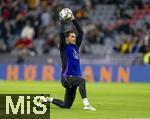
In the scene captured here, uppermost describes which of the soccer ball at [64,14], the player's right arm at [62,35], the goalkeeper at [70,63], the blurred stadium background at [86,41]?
the soccer ball at [64,14]

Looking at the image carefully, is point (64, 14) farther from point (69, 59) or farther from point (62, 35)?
point (69, 59)

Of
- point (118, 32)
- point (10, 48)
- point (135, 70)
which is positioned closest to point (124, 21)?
point (118, 32)

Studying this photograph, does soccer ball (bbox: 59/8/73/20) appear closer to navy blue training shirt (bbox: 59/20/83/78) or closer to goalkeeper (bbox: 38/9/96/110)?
goalkeeper (bbox: 38/9/96/110)

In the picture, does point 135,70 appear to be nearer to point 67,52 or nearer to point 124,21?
point 124,21

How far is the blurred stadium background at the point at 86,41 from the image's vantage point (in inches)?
1340

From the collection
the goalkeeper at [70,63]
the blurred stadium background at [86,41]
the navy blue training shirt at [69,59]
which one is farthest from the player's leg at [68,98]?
the blurred stadium background at [86,41]

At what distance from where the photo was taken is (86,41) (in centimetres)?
3603

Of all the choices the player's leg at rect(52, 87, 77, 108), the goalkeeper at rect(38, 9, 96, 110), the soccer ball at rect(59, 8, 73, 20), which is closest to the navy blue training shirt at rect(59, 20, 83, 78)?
the goalkeeper at rect(38, 9, 96, 110)

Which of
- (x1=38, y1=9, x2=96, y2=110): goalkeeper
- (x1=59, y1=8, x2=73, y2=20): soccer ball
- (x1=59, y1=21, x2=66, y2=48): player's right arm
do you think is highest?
(x1=59, y1=8, x2=73, y2=20): soccer ball

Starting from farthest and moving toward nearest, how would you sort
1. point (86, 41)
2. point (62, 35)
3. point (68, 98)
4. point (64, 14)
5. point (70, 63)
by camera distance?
point (86, 41) → point (68, 98) → point (70, 63) → point (62, 35) → point (64, 14)

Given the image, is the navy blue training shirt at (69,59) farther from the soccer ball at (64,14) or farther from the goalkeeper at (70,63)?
the soccer ball at (64,14)

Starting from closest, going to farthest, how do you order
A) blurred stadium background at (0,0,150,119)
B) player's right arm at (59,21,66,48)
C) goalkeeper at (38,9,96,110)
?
1. player's right arm at (59,21,66,48)
2. goalkeeper at (38,9,96,110)
3. blurred stadium background at (0,0,150,119)

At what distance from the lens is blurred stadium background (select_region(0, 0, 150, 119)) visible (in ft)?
112

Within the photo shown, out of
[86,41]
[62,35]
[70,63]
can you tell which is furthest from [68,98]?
[86,41]
